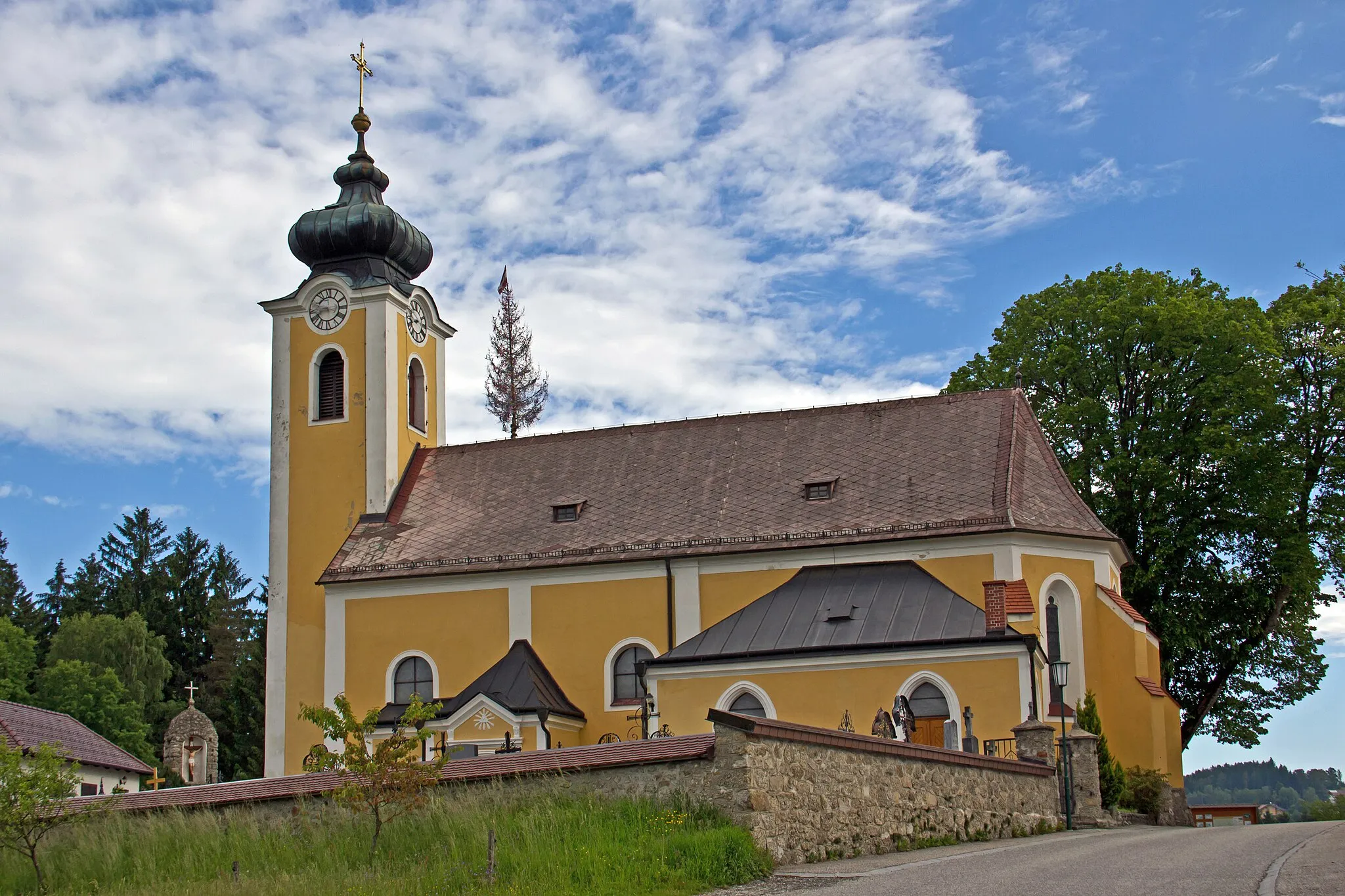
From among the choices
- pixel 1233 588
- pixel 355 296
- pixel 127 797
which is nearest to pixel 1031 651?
Answer: pixel 1233 588

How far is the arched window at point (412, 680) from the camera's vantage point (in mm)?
29812

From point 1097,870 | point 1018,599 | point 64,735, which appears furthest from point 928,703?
point 64,735

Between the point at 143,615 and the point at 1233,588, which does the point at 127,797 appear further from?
the point at 143,615

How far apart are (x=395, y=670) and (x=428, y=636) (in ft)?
3.31

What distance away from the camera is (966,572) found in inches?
1064

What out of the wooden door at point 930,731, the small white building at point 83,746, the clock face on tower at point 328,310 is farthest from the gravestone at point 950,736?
the small white building at point 83,746

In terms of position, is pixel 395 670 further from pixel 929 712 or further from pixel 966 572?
pixel 966 572

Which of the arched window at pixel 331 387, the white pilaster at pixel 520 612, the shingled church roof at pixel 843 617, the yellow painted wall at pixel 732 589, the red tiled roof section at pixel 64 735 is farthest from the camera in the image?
the red tiled roof section at pixel 64 735

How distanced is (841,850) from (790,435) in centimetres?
1652

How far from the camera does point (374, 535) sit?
103ft

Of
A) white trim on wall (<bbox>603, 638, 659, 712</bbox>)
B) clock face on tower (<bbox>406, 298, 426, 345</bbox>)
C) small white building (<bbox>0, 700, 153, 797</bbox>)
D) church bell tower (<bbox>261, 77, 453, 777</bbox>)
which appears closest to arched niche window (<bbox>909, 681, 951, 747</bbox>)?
white trim on wall (<bbox>603, 638, 659, 712</bbox>)

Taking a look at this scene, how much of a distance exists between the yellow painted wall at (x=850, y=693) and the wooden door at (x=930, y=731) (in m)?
0.31

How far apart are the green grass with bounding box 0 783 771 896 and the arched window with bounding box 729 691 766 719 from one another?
1111cm

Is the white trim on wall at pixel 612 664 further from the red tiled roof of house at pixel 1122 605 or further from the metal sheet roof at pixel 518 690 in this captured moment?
the red tiled roof of house at pixel 1122 605
